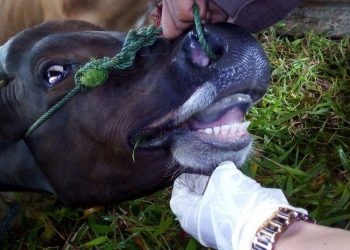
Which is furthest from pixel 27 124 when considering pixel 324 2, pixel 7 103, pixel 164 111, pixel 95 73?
pixel 324 2

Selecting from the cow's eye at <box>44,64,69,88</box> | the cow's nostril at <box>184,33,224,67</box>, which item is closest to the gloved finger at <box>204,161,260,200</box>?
the cow's nostril at <box>184,33,224,67</box>

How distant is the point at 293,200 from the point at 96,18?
1771 mm

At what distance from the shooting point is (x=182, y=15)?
202 cm

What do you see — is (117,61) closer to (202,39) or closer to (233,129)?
(202,39)

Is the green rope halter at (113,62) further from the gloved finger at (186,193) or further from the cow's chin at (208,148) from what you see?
the gloved finger at (186,193)

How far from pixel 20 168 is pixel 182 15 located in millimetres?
922

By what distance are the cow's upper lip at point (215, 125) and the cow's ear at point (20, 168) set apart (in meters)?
0.58

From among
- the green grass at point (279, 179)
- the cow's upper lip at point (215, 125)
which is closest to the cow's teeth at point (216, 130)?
the cow's upper lip at point (215, 125)

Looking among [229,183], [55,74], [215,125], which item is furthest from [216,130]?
[55,74]

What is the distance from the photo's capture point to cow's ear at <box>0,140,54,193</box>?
2480 millimetres

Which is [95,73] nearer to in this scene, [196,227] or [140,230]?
[196,227]

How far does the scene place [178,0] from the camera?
6.63ft

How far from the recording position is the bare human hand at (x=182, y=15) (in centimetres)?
201

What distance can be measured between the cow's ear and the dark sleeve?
0.93 m
